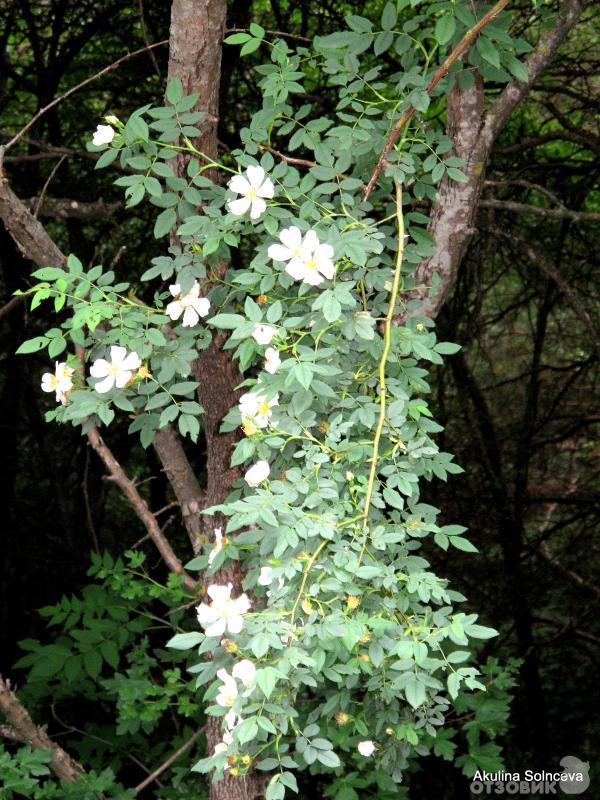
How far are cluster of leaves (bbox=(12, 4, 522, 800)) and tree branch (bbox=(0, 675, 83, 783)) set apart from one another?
0.71 m

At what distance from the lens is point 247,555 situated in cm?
178

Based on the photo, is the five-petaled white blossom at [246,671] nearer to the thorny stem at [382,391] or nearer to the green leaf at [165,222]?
the thorny stem at [382,391]

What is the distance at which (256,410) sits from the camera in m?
1.52

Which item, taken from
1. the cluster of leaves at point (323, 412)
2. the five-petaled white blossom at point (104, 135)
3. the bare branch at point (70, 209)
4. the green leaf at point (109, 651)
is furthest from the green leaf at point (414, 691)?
the bare branch at point (70, 209)

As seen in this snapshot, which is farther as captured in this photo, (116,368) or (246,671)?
(116,368)

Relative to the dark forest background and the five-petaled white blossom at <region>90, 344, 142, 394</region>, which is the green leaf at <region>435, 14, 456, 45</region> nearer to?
the five-petaled white blossom at <region>90, 344, 142, 394</region>

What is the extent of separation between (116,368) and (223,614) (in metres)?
0.51

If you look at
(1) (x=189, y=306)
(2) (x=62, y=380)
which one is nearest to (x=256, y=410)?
(1) (x=189, y=306)

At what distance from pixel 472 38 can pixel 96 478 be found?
2.67 meters

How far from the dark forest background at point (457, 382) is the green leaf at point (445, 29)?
133 centimetres

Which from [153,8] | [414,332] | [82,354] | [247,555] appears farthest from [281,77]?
[153,8]

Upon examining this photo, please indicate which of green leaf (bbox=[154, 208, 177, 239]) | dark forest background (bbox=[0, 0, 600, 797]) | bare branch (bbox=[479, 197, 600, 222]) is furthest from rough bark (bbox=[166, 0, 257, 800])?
dark forest background (bbox=[0, 0, 600, 797])

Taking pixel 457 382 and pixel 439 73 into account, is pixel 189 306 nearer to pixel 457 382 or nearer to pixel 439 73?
pixel 439 73

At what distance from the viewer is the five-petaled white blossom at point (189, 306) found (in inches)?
68.4
